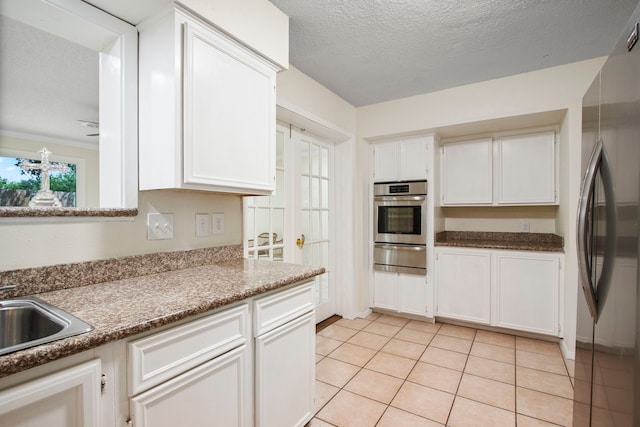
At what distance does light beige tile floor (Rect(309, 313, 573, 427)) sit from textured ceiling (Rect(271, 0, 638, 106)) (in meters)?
2.38

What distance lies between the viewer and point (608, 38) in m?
2.08

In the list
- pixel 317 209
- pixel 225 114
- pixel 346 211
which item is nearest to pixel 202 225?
pixel 225 114

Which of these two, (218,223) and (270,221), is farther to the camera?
(270,221)

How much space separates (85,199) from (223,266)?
2.33 ft

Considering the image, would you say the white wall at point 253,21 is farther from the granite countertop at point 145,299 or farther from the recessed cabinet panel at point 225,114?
the granite countertop at point 145,299

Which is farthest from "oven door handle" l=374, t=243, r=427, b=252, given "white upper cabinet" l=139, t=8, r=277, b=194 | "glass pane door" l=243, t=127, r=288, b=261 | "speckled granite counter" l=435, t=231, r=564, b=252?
"white upper cabinet" l=139, t=8, r=277, b=194

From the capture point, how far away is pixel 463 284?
122 inches

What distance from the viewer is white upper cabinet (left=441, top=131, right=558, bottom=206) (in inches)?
115

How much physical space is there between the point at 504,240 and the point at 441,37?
2.31 meters

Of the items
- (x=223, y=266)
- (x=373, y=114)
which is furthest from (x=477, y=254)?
(x=223, y=266)

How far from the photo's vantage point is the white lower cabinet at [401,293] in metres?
3.23

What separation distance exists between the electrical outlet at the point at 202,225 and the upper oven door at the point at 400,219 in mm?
2127

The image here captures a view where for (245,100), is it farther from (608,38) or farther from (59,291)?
(608,38)

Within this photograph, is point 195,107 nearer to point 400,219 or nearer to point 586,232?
point 586,232
